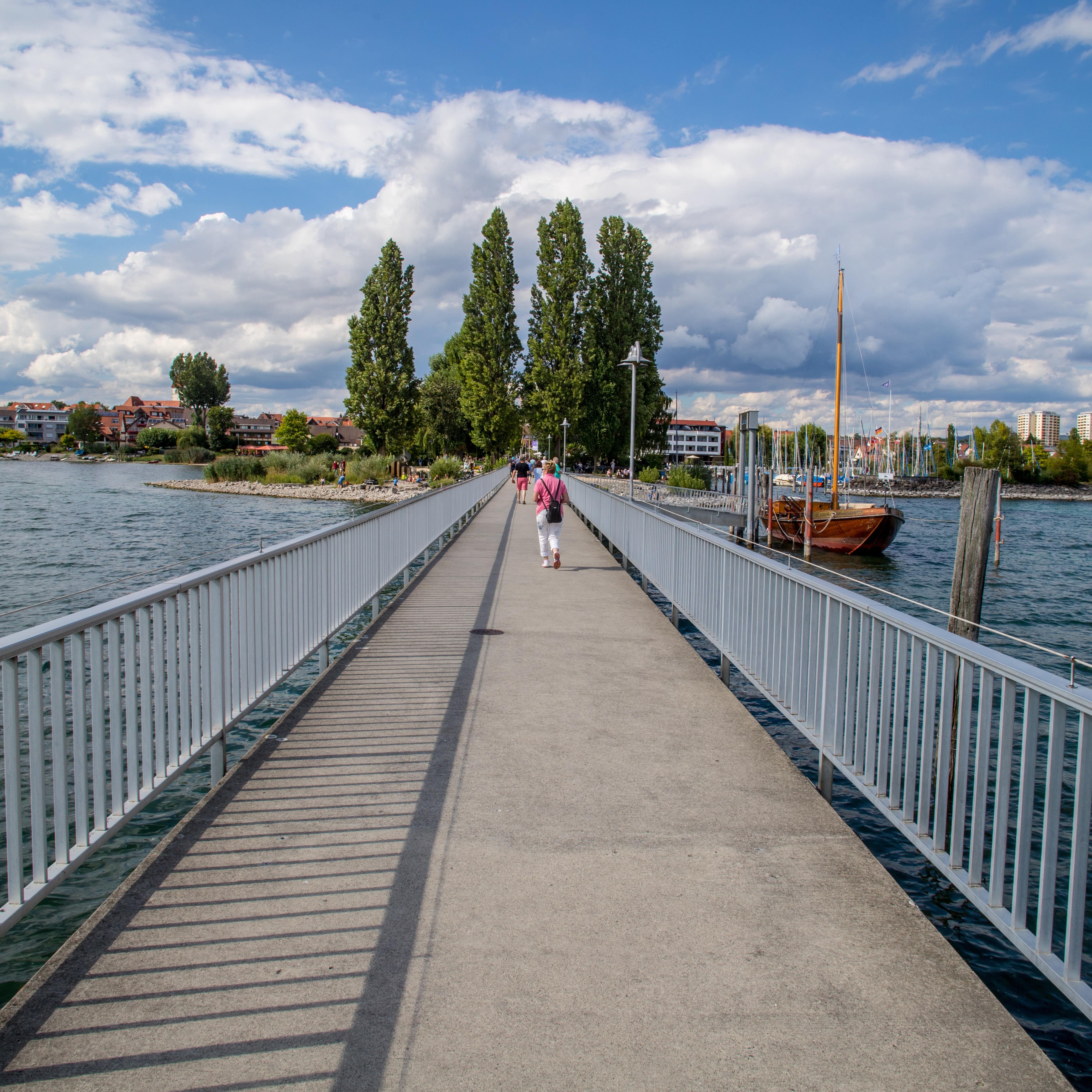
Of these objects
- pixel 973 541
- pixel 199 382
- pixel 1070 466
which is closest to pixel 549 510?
pixel 973 541

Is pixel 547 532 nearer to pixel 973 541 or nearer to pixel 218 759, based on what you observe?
pixel 973 541

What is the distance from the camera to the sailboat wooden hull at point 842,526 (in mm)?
35156

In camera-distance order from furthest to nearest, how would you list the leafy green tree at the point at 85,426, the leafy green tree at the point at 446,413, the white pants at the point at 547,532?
the leafy green tree at the point at 85,426 → the leafy green tree at the point at 446,413 → the white pants at the point at 547,532

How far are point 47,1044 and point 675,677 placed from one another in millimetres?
5126

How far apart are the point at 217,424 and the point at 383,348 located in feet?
Answer: 274

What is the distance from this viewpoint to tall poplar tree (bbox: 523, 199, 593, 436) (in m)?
52.9

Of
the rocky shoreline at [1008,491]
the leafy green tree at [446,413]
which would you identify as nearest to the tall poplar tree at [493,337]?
the leafy green tree at [446,413]

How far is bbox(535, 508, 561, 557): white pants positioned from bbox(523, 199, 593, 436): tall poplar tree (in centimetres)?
4071

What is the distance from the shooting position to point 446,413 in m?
76.1

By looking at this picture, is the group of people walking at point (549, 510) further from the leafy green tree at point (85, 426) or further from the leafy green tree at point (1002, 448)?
the leafy green tree at point (85, 426)

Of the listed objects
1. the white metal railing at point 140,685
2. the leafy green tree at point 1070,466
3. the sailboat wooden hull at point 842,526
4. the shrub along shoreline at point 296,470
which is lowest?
the sailboat wooden hull at point 842,526

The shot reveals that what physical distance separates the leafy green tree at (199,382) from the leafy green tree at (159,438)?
22501 mm

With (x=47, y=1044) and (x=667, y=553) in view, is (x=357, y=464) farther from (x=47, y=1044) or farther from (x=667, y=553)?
(x=47, y=1044)

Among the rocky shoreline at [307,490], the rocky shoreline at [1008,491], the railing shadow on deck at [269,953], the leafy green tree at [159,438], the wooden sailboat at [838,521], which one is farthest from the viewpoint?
the leafy green tree at [159,438]
